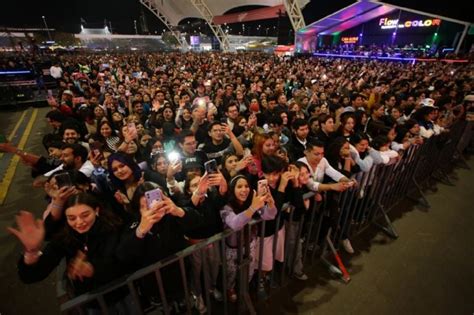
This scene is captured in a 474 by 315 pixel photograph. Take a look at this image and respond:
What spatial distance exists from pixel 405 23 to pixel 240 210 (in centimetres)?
4006

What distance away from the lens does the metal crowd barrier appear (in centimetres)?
188

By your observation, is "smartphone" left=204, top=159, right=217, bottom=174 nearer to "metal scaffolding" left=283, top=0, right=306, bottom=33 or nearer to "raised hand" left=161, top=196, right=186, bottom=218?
"raised hand" left=161, top=196, right=186, bottom=218

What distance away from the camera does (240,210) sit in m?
2.31

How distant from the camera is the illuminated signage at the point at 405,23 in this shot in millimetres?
27497

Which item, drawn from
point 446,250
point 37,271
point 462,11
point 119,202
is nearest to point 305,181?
point 119,202

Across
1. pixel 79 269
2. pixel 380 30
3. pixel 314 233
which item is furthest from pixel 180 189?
pixel 380 30

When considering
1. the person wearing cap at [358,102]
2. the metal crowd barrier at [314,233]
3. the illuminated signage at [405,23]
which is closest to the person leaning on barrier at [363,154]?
the metal crowd barrier at [314,233]

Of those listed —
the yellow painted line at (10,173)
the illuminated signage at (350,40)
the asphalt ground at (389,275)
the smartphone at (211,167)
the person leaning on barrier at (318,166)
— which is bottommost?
the yellow painted line at (10,173)

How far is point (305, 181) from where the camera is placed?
8.72 feet

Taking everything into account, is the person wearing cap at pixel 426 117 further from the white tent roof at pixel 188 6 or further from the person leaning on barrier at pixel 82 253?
the white tent roof at pixel 188 6

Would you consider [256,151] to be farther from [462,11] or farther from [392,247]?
[462,11]

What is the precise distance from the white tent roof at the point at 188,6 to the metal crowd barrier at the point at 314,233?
42.3 m

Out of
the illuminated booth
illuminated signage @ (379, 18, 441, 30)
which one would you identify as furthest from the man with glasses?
illuminated signage @ (379, 18, 441, 30)

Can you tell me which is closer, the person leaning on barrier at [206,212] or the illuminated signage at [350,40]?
the person leaning on barrier at [206,212]
